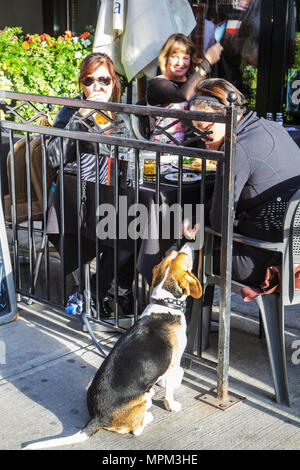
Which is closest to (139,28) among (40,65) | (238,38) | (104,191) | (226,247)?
(238,38)

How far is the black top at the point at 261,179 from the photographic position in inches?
121

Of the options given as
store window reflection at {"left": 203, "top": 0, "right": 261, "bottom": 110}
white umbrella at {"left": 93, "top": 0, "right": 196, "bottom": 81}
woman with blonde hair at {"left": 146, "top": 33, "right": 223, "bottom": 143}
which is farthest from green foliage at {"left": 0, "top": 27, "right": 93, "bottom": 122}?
woman with blonde hair at {"left": 146, "top": 33, "right": 223, "bottom": 143}

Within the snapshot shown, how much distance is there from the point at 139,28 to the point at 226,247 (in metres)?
4.19

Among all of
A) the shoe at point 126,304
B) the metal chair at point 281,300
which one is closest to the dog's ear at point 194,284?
the metal chair at point 281,300

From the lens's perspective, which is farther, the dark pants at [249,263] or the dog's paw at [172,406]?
the dark pants at [249,263]

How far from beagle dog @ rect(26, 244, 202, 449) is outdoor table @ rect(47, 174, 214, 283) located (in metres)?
0.34

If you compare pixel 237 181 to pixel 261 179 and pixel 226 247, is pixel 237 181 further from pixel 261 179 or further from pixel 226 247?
pixel 226 247

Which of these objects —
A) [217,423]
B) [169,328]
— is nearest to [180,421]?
[217,423]

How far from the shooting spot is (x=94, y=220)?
12.4 feet
